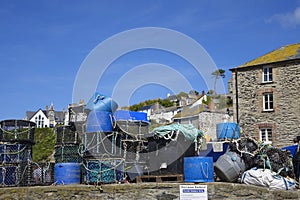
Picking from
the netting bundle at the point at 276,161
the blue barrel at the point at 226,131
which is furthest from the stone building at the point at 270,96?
the netting bundle at the point at 276,161

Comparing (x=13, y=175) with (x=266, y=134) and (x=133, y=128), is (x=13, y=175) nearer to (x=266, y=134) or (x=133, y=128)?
(x=133, y=128)

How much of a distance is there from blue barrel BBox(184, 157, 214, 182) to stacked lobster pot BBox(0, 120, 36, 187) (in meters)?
3.99

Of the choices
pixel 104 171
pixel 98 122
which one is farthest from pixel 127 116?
pixel 104 171

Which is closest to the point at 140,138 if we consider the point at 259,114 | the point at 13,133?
the point at 13,133

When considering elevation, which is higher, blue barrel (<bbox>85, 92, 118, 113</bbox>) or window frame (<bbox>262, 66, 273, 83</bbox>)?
window frame (<bbox>262, 66, 273, 83</bbox>)

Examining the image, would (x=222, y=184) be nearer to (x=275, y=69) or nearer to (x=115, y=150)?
(x=115, y=150)

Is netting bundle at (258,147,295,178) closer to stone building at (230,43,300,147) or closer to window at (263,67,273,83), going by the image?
stone building at (230,43,300,147)

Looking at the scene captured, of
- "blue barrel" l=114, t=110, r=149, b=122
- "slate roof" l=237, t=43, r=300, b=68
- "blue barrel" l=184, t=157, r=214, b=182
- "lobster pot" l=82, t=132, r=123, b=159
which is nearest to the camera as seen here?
"blue barrel" l=184, t=157, r=214, b=182

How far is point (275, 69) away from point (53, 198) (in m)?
17.7

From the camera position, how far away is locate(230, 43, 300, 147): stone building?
21516mm

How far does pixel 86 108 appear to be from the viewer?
973 cm

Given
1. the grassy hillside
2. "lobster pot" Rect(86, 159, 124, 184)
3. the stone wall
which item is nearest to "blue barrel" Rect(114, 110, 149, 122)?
"lobster pot" Rect(86, 159, 124, 184)

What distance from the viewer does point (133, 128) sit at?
31.1ft

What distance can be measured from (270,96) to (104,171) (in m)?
16.4
